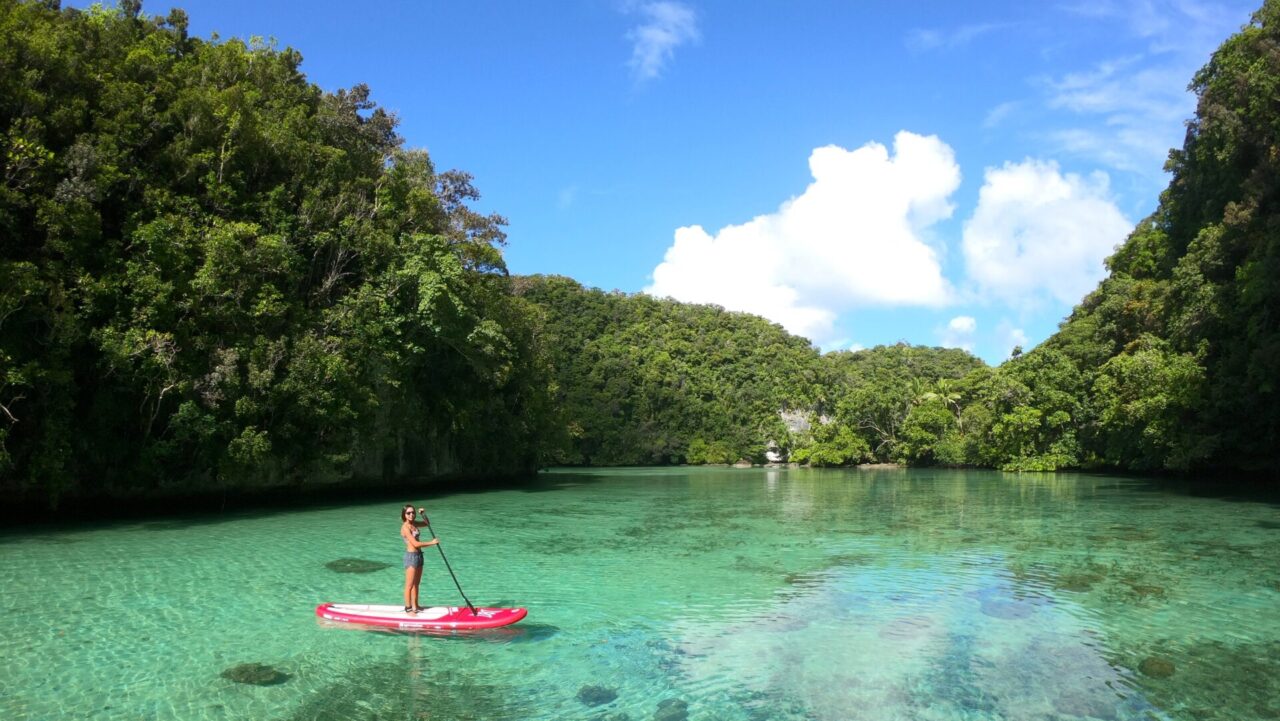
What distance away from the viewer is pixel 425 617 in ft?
32.9

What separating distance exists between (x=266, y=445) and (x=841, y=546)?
57.9ft

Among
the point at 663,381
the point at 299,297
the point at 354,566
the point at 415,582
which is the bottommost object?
the point at 354,566

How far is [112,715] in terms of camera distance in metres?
7.12

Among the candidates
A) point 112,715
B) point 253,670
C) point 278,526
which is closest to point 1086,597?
point 253,670

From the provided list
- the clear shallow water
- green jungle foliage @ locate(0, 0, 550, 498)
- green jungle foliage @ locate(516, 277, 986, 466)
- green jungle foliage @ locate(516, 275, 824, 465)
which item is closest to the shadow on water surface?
the clear shallow water

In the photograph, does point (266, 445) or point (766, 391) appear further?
point (766, 391)

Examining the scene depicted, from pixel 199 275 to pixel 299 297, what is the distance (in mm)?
6068

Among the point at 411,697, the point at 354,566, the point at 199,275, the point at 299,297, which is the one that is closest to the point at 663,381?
the point at 299,297

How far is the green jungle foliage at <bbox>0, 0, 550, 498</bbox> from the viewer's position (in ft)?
65.2

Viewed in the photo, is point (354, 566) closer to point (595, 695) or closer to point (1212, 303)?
point (595, 695)

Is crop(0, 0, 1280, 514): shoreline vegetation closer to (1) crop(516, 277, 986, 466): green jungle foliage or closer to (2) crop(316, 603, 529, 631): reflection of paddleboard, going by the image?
(2) crop(316, 603, 529, 631): reflection of paddleboard

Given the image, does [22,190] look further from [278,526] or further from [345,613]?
[345,613]

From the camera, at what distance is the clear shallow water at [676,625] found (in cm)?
761

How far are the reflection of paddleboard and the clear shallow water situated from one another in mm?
217
